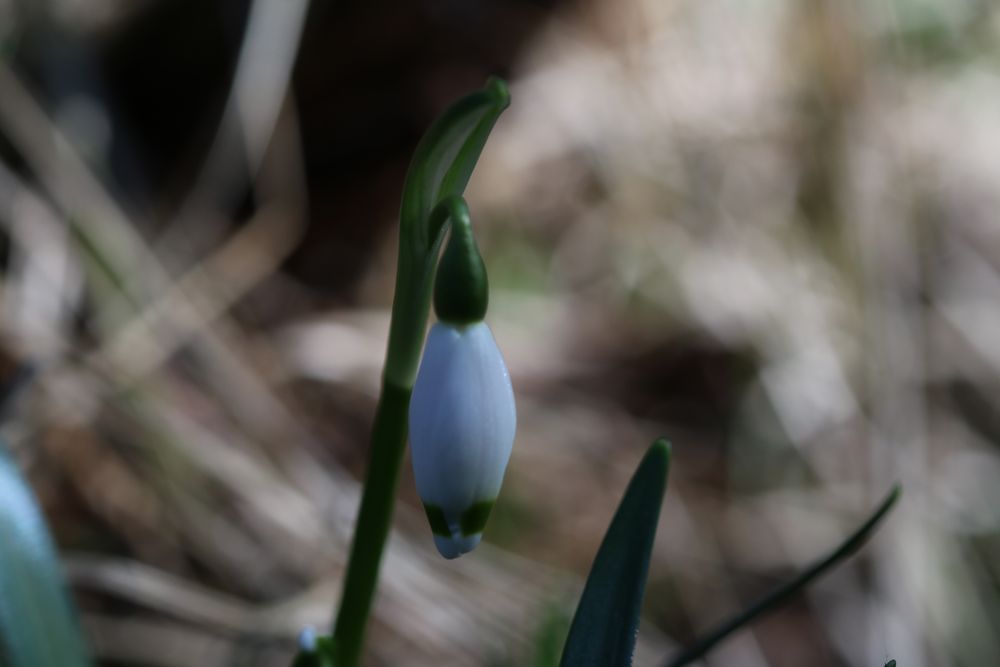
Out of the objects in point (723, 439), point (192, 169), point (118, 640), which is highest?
point (192, 169)

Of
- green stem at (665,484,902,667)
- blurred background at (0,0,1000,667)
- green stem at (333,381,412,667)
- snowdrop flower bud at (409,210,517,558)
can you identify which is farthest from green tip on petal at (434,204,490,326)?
blurred background at (0,0,1000,667)

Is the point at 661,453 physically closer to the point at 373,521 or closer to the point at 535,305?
the point at 373,521

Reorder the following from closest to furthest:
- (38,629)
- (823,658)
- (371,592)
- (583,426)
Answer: (371,592) < (38,629) < (823,658) < (583,426)

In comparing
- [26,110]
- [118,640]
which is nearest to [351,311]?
[26,110]

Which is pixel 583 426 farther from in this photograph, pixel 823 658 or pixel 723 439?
pixel 823 658

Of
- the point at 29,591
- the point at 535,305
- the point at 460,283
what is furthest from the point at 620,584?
the point at 535,305

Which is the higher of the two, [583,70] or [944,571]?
[583,70]

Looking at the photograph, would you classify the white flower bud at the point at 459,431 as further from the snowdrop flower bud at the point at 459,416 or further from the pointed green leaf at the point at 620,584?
the pointed green leaf at the point at 620,584

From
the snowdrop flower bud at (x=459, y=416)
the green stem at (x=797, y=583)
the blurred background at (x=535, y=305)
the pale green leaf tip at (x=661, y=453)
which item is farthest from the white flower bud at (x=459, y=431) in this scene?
the blurred background at (x=535, y=305)
